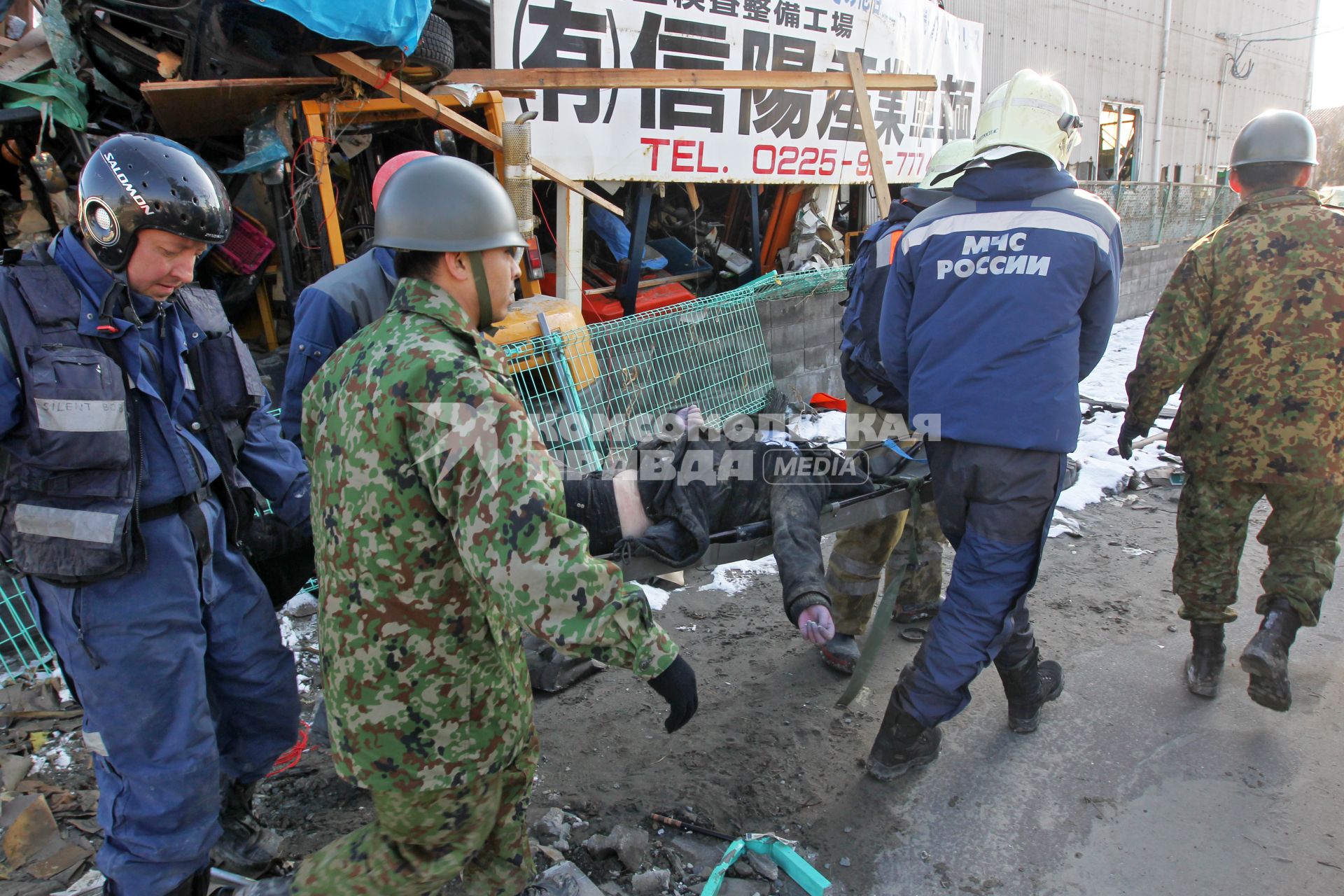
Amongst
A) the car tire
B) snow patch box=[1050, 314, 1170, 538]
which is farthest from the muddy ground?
the car tire

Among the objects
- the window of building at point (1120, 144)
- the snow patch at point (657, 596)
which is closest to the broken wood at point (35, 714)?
the snow patch at point (657, 596)

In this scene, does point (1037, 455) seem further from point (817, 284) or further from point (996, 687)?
point (817, 284)

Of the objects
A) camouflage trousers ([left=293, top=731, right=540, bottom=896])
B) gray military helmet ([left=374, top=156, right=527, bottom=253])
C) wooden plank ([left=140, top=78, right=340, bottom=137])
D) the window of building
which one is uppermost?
the window of building

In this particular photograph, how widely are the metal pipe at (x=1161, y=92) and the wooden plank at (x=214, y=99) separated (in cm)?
1520

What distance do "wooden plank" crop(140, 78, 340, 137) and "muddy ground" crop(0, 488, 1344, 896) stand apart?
3.32 m

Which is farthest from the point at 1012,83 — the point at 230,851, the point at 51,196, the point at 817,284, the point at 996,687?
the point at 51,196

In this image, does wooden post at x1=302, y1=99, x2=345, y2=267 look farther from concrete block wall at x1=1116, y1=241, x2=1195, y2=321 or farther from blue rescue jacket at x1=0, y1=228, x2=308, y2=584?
concrete block wall at x1=1116, y1=241, x2=1195, y2=321

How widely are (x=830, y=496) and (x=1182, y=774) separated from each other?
151 cm

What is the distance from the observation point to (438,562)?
1567 mm

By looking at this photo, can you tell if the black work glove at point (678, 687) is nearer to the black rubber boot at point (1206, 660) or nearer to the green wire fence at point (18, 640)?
the black rubber boot at point (1206, 660)

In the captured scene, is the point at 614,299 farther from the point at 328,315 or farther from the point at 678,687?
the point at 678,687

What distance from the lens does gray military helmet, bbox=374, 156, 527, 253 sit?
157 centimetres

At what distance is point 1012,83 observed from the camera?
2.61 m

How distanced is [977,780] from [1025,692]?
1.32 ft
